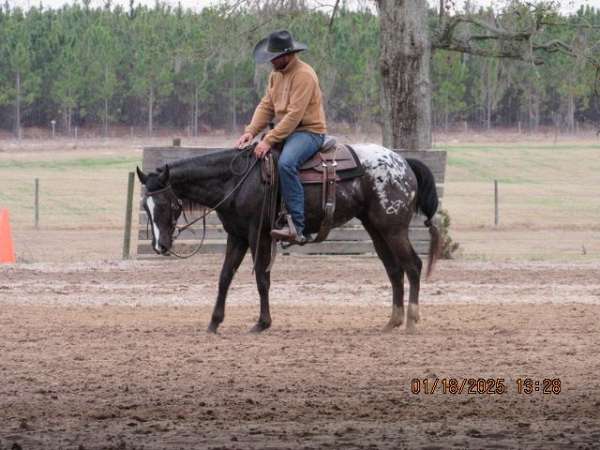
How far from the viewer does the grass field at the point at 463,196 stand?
28281 mm

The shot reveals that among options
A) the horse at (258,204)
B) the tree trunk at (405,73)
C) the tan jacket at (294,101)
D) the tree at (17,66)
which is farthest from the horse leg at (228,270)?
the tree at (17,66)

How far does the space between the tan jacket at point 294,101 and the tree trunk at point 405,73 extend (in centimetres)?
899

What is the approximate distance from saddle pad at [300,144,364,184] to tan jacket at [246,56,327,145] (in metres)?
0.25

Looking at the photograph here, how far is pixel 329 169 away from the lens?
11547 millimetres

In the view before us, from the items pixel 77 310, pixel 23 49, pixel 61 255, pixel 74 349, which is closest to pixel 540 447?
pixel 74 349

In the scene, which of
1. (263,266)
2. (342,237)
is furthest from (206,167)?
(342,237)

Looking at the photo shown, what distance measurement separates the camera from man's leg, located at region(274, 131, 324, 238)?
11.2 meters

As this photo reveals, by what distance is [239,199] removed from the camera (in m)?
11.4

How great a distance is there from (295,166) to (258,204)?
1.61ft

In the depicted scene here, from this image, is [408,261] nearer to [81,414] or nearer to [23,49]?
[81,414]

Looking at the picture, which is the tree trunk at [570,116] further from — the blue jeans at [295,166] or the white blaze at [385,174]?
the blue jeans at [295,166]

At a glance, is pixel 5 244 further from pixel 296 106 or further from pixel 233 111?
pixel 233 111

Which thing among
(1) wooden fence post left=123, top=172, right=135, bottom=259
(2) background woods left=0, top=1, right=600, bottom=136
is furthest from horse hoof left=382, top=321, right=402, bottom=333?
(2) background woods left=0, top=1, right=600, bottom=136

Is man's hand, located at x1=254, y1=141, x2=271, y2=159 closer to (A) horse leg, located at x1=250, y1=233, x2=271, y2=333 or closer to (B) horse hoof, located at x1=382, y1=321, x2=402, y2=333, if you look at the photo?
(A) horse leg, located at x1=250, y1=233, x2=271, y2=333
